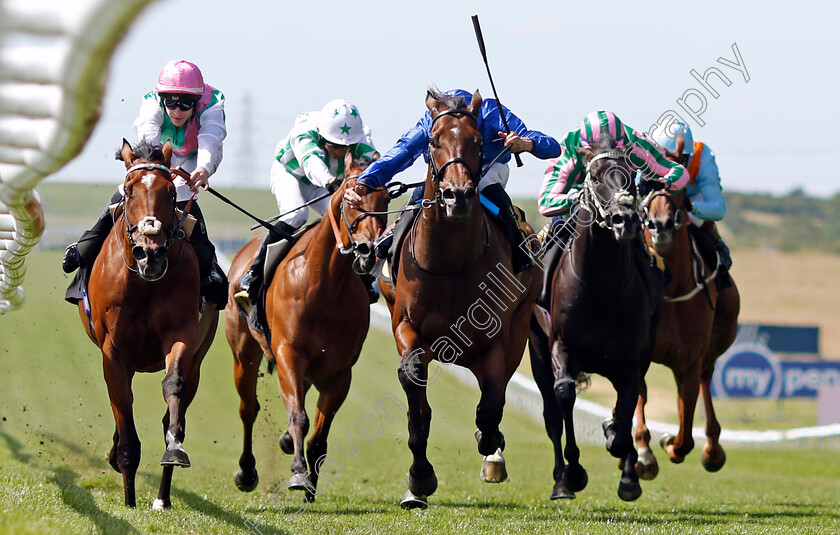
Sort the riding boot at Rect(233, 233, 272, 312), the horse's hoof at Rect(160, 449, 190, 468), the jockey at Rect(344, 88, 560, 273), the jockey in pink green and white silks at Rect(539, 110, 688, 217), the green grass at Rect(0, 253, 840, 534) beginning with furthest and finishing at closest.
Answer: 1. the riding boot at Rect(233, 233, 272, 312)
2. the jockey in pink green and white silks at Rect(539, 110, 688, 217)
3. the jockey at Rect(344, 88, 560, 273)
4. the green grass at Rect(0, 253, 840, 534)
5. the horse's hoof at Rect(160, 449, 190, 468)

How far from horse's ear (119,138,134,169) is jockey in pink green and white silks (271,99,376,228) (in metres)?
1.48

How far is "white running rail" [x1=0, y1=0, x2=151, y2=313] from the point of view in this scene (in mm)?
3238

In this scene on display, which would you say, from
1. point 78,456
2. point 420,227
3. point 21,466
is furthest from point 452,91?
point 78,456

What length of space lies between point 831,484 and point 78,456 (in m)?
8.07

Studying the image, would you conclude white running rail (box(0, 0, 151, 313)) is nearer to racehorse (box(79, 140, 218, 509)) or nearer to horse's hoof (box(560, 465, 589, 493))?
racehorse (box(79, 140, 218, 509))

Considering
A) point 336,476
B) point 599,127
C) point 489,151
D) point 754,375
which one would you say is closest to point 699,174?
point 599,127

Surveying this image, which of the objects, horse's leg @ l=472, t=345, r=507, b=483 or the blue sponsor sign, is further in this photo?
the blue sponsor sign

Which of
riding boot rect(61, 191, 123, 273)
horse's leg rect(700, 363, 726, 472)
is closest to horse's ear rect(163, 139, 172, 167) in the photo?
riding boot rect(61, 191, 123, 273)

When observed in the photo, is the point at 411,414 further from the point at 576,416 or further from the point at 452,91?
the point at 576,416

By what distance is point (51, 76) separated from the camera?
11.5 ft

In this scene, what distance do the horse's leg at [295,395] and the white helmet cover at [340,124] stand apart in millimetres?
1590

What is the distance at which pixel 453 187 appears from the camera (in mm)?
6250

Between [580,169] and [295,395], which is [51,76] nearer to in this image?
[295,395]

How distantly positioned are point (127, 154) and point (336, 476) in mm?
3831
